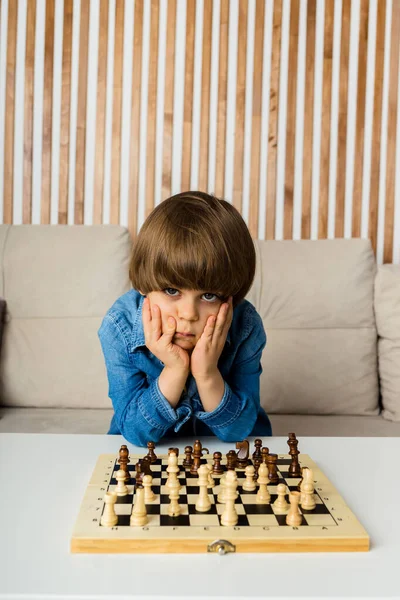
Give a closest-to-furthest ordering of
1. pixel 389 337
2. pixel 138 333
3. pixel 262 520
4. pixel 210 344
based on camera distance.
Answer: pixel 262 520
pixel 210 344
pixel 138 333
pixel 389 337

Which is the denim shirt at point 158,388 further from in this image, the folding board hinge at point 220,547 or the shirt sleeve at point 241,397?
the folding board hinge at point 220,547

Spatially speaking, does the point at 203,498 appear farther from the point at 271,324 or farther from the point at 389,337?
the point at 389,337

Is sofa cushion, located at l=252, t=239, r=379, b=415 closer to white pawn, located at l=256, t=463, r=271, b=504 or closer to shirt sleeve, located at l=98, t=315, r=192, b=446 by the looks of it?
shirt sleeve, located at l=98, t=315, r=192, b=446

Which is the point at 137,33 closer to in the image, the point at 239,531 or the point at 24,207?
the point at 24,207

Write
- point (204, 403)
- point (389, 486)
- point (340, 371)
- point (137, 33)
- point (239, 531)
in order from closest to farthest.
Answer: point (239, 531)
point (389, 486)
point (204, 403)
point (340, 371)
point (137, 33)

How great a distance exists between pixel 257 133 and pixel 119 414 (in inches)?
71.0

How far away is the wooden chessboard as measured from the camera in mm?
709

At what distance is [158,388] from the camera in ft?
Result: 4.22

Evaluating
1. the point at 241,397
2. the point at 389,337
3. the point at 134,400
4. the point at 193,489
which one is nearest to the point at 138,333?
the point at 134,400

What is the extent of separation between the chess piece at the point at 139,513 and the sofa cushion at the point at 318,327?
1.54 meters

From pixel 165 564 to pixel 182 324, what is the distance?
590 millimetres

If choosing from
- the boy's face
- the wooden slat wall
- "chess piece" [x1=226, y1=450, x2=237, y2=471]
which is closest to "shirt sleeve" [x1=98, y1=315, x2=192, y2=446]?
the boy's face

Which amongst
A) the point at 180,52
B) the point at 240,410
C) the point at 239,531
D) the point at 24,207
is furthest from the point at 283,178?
the point at 239,531

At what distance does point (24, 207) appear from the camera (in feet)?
9.12
